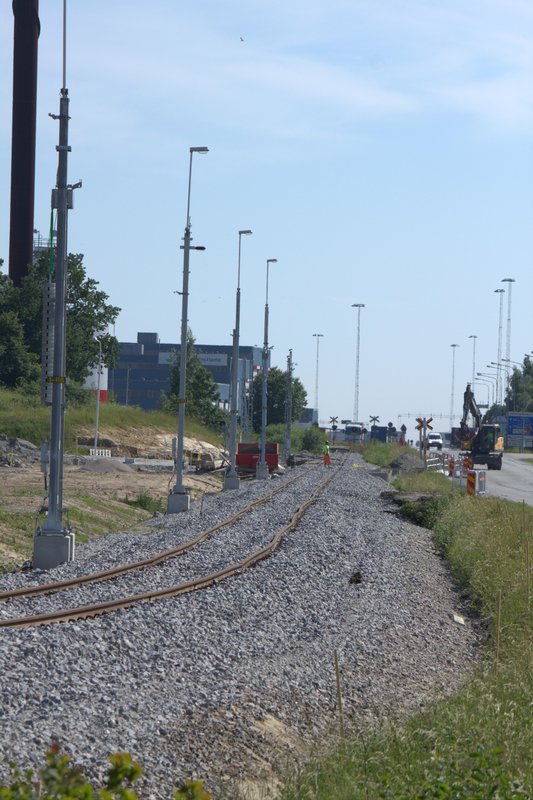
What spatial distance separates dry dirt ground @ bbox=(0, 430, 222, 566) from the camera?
26359mm

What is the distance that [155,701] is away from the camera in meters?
9.73

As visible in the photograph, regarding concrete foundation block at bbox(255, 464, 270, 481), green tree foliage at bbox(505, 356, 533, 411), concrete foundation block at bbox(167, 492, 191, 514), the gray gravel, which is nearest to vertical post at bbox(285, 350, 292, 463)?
concrete foundation block at bbox(255, 464, 270, 481)

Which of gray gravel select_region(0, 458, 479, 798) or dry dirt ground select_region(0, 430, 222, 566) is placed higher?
gray gravel select_region(0, 458, 479, 798)

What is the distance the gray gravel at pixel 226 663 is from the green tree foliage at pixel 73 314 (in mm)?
65542

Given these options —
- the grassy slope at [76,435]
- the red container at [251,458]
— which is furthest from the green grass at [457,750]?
the red container at [251,458]

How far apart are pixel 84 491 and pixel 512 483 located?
90.4 feet

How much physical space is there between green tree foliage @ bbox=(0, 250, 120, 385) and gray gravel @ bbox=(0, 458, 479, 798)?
6554 cm

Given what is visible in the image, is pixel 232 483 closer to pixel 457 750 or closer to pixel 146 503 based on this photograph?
pixel 146 503

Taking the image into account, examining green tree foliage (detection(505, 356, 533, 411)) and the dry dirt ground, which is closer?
the dry dirt ground

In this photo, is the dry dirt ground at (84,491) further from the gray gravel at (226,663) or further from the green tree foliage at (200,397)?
the green tree foliage at (200,397)

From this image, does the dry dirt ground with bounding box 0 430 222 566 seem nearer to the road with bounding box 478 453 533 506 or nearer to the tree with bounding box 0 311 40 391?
the tree with bounding box 0 311 40 391

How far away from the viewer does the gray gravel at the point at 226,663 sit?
8531mm

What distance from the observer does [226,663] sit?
38.4ft

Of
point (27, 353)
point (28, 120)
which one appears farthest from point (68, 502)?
point (27, 353)
